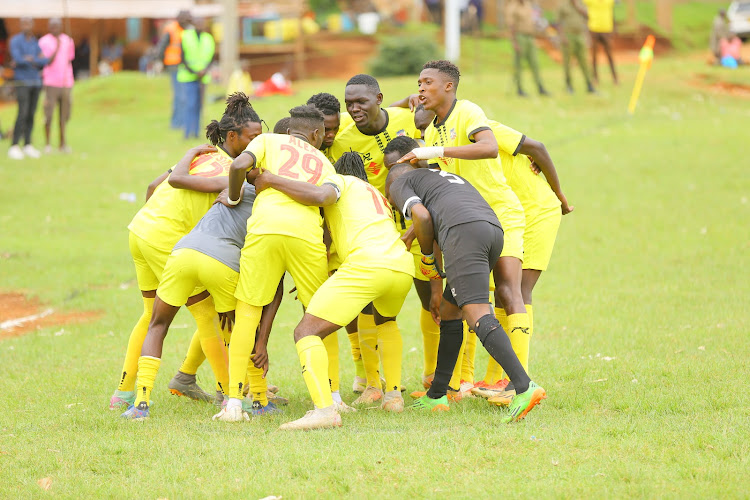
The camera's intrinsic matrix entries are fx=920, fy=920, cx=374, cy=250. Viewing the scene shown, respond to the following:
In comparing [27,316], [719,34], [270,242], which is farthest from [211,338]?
[719,34]

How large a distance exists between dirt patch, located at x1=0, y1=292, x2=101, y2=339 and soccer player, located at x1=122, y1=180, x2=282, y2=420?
3542mm

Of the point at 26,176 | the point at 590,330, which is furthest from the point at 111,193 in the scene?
the point at 590,330

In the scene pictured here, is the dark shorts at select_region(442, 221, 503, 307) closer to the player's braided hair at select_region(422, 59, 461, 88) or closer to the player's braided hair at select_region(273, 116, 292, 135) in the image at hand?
the player's braided hair at select_region(422, 59, 461, 88)

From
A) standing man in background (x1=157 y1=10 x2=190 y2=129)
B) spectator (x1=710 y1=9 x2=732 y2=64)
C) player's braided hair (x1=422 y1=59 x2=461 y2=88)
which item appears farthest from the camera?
spectator (x1=710 y1=9 x2=732 y2=64)

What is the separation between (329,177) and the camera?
6.06 m

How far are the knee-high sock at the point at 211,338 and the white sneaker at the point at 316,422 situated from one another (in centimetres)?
106

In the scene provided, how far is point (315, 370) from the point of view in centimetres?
568

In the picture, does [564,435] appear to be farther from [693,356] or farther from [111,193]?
[111,193]

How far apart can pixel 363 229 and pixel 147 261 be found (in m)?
1.59

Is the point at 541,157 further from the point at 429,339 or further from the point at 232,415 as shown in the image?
the point at 232,415

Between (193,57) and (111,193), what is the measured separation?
16.0ft

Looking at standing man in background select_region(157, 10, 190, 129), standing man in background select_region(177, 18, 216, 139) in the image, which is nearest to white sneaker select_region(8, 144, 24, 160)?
standing man in background select_region(177, 18, 216, 139)

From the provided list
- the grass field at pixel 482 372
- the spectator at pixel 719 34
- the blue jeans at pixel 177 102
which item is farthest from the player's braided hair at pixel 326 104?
the spectator at pixel 719 34

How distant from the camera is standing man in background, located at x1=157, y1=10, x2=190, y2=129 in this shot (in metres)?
19.9
